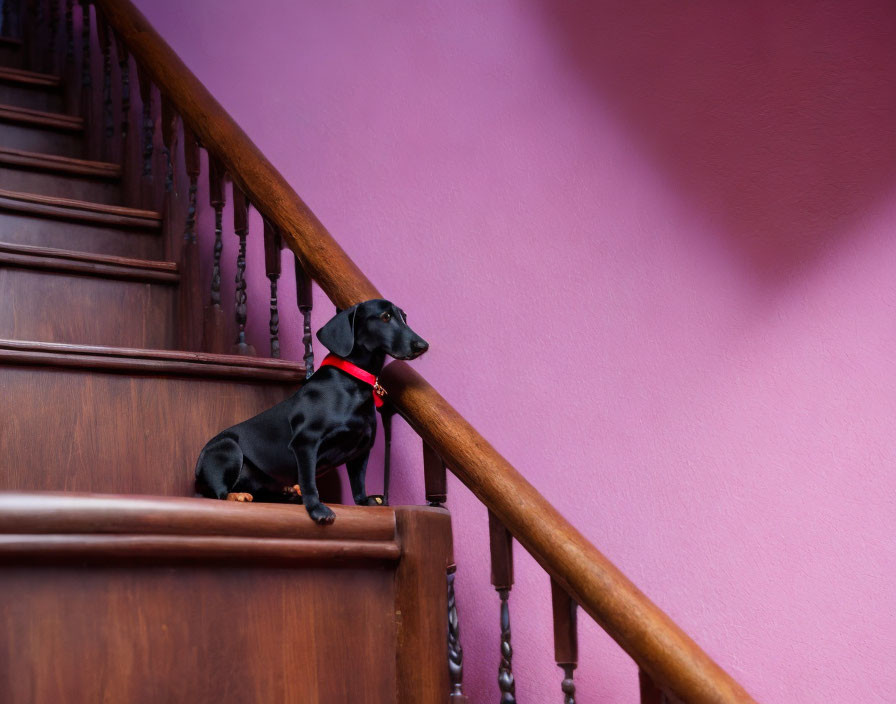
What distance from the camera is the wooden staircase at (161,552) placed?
3.54 ft

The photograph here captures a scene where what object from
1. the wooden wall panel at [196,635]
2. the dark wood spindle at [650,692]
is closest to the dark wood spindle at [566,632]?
the dark wood spindle at [650,692]

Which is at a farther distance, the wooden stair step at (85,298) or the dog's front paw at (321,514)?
the wooden stair step at (85,298)

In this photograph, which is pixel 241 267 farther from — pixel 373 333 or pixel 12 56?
pixel 12 56

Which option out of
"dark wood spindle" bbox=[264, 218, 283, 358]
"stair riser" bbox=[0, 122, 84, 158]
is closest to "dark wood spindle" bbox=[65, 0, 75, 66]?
"stair riser" bbox=[0, 122, 84, 158]

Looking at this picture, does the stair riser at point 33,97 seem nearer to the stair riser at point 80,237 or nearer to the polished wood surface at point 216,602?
the stair riser at point 80,237

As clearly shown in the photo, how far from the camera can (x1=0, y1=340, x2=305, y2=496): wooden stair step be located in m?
1.56

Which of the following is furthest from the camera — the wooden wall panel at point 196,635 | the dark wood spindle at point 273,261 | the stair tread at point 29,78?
the stair tread at point 29,78

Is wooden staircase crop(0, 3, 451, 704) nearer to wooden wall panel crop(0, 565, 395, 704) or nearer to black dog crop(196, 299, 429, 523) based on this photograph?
wooden wall panel crop(0, 565, 395, 704)

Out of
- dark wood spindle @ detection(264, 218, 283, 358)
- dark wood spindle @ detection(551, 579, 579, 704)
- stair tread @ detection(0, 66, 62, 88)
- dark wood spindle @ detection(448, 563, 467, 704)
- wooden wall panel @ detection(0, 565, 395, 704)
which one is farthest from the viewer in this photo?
stair tread @ detection(0, 66, 62, 88)

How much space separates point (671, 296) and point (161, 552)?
90cm

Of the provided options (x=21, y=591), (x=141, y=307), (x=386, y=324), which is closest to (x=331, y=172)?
(x=141, y=307)

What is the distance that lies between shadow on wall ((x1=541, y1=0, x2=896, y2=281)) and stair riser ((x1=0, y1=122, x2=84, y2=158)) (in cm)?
187

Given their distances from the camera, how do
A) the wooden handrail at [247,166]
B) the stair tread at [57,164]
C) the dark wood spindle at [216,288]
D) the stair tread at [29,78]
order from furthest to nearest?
the stair tread at [29,78], the stair tread at [57,164], the dark wood spindle at [216,288], the wooden handrail at [247,166]

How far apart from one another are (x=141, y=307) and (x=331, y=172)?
539 mm
